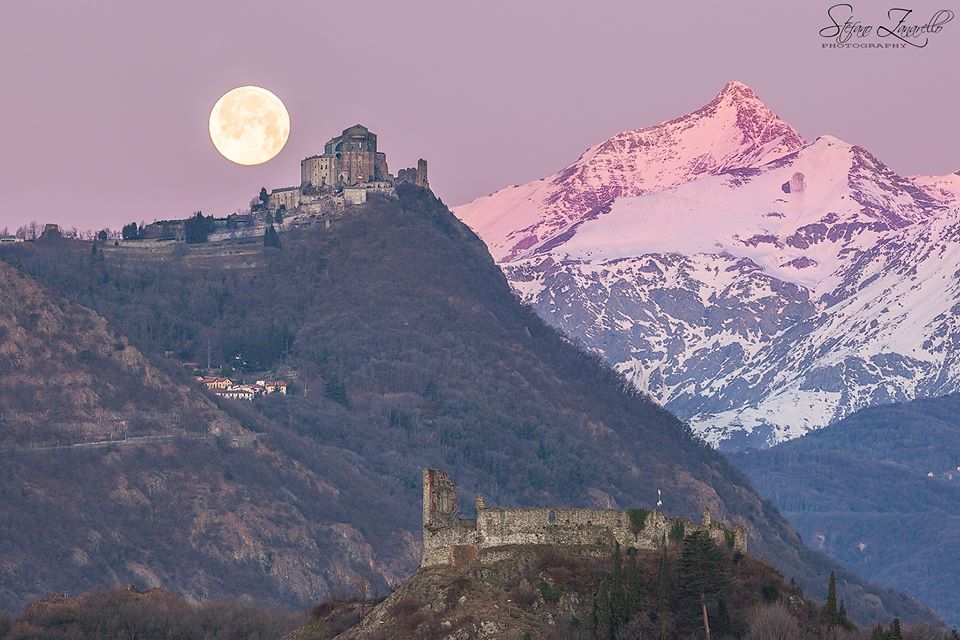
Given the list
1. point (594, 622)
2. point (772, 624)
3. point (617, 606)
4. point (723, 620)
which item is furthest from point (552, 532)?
point (772, 624)

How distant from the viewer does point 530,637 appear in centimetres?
12925

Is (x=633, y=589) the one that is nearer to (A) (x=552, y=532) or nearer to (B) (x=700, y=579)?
(B) (x=700, y=579)

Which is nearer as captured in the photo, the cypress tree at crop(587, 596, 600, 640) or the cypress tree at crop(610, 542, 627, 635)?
the cypress tree at crop(587, 596, 600, 640)

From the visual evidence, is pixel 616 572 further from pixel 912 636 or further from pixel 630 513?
pixel 912 636

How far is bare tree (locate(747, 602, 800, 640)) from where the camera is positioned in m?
130

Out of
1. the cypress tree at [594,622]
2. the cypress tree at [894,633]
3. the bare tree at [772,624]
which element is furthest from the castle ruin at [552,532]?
the cypress tree at [894,633]

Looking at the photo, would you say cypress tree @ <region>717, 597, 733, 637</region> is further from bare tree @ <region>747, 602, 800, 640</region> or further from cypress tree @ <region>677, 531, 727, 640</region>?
bare tree @ <region>747, 602, 800, 640</region>

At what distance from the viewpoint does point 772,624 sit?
428ft

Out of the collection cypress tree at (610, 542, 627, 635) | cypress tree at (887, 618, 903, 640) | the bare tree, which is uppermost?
cypress tree at (610, 542, 627, 635)

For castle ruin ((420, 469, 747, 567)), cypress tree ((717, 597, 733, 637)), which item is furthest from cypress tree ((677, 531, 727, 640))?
castle ruin ((420, 469, 747, 567))

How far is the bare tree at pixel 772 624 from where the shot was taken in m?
130

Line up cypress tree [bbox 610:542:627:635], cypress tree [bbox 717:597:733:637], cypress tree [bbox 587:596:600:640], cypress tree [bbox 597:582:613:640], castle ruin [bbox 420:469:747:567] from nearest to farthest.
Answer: cypress tree [bbox 587:596:600:640]
cypress tree [bbox 597:582:613:640]
cypress tree [bbox 610:542:627:635]
cypress tree [bbox 717:597:733:637]
castle ruin [bbox 420:469:747:567]

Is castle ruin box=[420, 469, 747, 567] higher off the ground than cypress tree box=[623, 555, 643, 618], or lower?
higher

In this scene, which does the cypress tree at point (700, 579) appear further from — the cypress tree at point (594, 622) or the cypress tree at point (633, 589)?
the cypress tree at point (594, 622)
